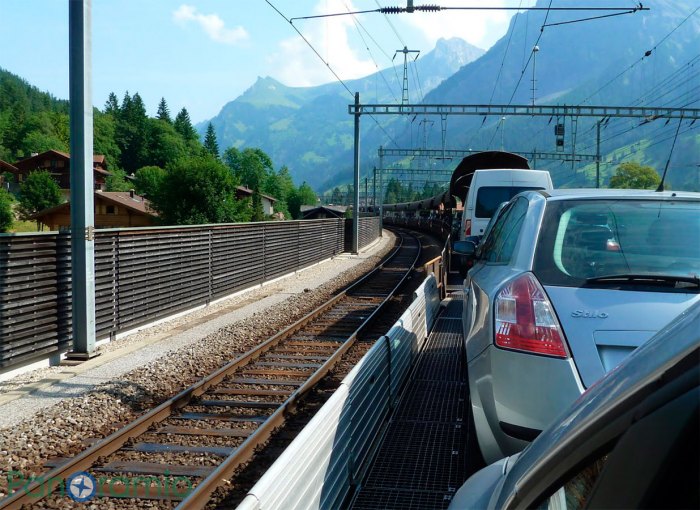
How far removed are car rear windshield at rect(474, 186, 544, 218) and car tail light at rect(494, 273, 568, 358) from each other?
1491 centimetres

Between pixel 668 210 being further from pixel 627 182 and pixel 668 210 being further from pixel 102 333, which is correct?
pixel 627 182

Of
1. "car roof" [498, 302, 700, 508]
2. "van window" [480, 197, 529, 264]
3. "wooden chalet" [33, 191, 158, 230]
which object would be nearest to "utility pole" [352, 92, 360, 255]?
"van window" [480, 197, 529, 264]

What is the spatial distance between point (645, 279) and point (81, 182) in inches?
347

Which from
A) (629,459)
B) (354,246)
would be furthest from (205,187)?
(629,459)

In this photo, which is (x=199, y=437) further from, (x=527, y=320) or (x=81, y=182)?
(x=81, y=182)

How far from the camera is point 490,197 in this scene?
1847 centimetres

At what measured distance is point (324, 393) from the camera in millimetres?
8734

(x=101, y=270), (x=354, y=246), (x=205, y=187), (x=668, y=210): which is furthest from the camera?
(x=205, y=187)

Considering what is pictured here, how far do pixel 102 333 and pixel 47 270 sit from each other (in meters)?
1.72

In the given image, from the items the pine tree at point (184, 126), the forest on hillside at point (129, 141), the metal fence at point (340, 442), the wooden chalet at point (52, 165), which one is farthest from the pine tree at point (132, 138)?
the metal fence at point (340, 442)

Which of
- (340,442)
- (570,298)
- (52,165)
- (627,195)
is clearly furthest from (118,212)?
(570,298)

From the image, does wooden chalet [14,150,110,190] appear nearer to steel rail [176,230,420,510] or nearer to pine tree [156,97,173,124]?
pine tree [156,97,173,124]

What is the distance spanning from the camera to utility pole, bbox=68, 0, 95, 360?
10.2 metres

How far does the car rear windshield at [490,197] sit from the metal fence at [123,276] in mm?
6361
